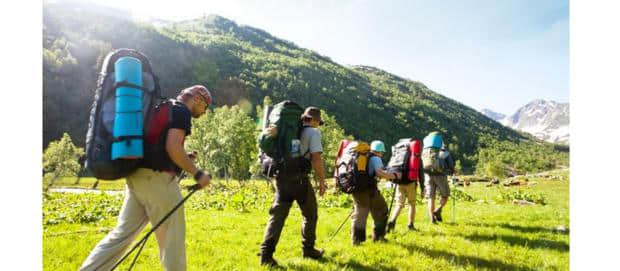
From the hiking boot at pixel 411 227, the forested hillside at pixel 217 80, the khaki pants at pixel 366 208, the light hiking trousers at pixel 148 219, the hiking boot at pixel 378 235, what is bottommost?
the hiking boot at pixel 411 227

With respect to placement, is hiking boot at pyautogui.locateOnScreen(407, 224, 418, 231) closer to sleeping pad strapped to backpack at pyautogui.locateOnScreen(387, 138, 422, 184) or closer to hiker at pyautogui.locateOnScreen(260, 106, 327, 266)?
sleeping pad strapped to backpack at pyautogui.locateOnScreen(387, 138, 422, 184)

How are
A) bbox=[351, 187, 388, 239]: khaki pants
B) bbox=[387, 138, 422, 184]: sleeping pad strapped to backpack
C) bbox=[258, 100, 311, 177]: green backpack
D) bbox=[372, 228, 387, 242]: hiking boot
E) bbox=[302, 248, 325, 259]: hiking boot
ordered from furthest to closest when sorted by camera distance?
bbox=[387, 138, 422, 184]: sleeping pad strapped to backpack, bbox=[372, 228, 387, 242]: hiking boot, bbox=[351, 187, 388, 239]: khaki pants, bbox=[302, 248, 325, 259]: hiking boot, bbox=[258, 100, 311, 177]: green backpack

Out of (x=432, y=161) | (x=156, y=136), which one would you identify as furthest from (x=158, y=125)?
(x=432, y=161)

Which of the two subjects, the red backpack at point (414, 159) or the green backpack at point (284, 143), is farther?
the red backpack at point (414, 159)

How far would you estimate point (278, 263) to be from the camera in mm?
5680

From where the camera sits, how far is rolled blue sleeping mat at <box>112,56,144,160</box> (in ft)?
11.1

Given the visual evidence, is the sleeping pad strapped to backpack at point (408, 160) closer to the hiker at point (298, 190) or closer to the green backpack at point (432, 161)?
the green backpack at point (432, 161)

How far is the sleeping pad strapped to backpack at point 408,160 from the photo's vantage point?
337 inches

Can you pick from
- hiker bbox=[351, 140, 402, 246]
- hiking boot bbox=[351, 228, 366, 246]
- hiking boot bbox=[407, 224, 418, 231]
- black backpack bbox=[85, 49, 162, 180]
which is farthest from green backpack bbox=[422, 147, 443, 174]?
black backpack bbox=[85, 49, 162, 180]

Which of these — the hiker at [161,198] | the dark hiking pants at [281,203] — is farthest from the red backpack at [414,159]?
the hiker at [161,198]

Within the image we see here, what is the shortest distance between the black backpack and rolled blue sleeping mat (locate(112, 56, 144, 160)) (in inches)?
1.8

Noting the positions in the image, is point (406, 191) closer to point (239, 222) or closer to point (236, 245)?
point (236, 245)
